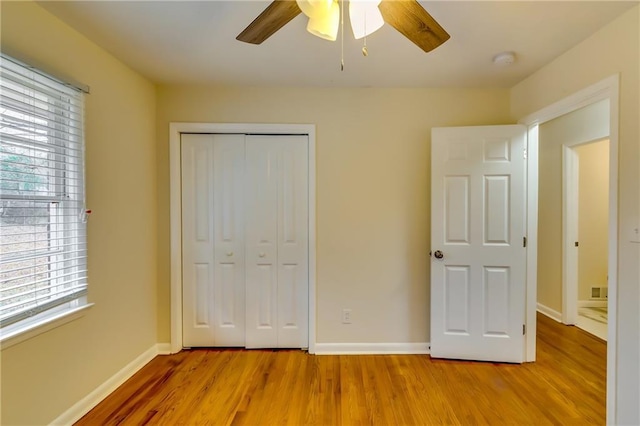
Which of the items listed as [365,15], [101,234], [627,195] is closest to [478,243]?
[627,195]

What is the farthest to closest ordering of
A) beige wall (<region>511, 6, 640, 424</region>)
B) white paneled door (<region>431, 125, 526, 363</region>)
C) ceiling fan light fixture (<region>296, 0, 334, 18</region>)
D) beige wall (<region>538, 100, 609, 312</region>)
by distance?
beige wall (<region>538, 100, 609, 312</region>) → white paneled door (<region>431, 125, 526, 363</region>) → beige wall (<region>511, 6, 640, 424</region>) → ceiling fan light fixture (<region>296, 0, 334, 18</region>)

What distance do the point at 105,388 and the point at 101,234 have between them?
1034 mm

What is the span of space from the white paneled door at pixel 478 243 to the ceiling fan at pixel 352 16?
114cm

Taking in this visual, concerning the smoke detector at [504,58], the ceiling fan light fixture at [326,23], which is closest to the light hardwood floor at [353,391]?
the ceiling fan light fixture at [326,23]

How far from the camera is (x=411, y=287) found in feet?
7.61

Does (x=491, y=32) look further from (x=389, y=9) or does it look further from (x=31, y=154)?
(x=31, y=154)

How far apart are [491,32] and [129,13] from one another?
2.03 metres

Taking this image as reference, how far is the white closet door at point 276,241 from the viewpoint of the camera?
2318 millimetres

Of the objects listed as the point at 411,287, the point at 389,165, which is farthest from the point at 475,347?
the point at 389,165

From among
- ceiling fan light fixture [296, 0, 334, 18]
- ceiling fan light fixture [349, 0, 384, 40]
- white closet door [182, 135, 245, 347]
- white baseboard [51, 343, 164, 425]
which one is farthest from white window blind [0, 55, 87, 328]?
ceiling fan light fixture [349, 0, 384, 40]

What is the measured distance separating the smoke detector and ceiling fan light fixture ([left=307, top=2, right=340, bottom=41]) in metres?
1.33

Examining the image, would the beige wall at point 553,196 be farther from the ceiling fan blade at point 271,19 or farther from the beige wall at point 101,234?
the beige wall at point 101,234

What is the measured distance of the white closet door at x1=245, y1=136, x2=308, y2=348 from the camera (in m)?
2.32

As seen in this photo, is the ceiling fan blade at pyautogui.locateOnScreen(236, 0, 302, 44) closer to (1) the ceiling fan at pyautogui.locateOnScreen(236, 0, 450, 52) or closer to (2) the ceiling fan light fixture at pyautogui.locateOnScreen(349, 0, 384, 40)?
(1) the ceiling fan at pyautogui.locateOnScreen(236, 0, 450, 52)
